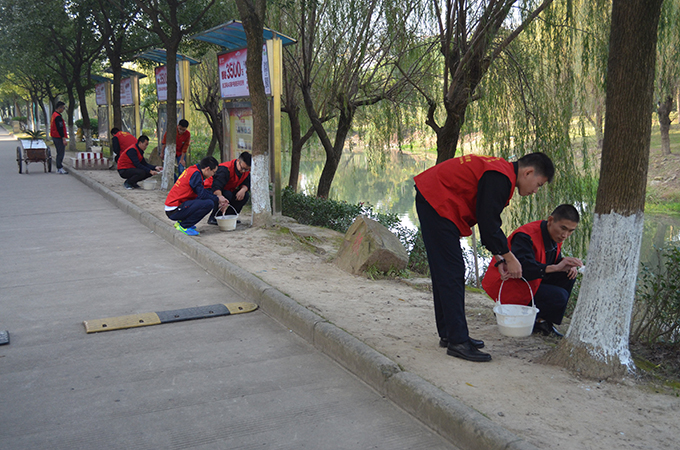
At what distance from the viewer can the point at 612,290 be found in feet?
12.7

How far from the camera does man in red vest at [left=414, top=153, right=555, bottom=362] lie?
4016mm

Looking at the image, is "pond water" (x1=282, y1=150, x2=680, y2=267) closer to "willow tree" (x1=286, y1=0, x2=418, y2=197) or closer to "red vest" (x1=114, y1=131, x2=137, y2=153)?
"willow tree" (x1=286, y1=0, x2=418, y2=197)

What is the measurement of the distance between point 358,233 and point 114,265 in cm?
292

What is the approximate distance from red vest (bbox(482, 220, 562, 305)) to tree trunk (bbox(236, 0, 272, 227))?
4.85 metres

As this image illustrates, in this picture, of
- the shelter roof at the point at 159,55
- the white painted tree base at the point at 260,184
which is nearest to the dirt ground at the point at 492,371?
the white painted tree base at the point at 260,184

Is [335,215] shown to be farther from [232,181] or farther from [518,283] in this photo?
[518,283]

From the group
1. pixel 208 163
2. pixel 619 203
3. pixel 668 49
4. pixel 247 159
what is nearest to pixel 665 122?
pixel 668 49

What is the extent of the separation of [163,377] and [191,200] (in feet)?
16.0

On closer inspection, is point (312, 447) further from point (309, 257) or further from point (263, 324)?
point (309, 257)

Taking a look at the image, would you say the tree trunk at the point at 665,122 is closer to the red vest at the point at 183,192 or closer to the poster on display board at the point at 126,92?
the red vest at the point at 183,192

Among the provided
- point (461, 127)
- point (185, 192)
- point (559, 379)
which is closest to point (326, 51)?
point (461, 127)

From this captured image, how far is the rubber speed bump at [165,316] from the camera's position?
5027mm

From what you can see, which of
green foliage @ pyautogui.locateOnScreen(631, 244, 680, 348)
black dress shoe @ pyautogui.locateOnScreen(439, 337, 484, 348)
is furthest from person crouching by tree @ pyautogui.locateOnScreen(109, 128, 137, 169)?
green foliage @ pyautogui.locateOnScreen(631, 244, 680, 348)

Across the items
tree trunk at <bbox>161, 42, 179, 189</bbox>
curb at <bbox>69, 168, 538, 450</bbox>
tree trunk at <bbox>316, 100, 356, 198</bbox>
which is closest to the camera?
curb at <bbox>69, 168, 538, 450</bbox>
